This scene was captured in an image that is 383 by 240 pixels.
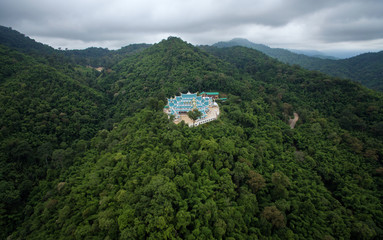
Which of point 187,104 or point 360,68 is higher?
point 360,68

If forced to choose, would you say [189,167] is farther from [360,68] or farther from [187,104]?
[360,68]

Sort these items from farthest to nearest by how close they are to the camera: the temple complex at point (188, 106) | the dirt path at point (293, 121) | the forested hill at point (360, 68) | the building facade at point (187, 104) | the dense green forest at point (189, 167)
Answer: the forested hill at point (360, 68) < the dirt path at point (293, 121) < the building facade at point (187, 104) < the temple complex at point (188, 106) < the dense green forest at point (189, 167)

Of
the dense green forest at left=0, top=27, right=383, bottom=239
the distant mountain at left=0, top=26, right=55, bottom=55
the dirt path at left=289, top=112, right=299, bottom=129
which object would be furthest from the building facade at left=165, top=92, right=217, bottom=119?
the distant mountain at left=0, top=26, right=55, bottom=55

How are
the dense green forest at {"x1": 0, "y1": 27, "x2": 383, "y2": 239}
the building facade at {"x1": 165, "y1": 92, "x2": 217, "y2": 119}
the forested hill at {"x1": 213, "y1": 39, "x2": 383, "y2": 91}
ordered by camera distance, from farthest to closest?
the forested hill at {"x1": 213, "y1": 39, "x2": 383, "y2": 91}, the building facade at {"x1": 165, "y1": 92, "x2": 217, "y2": 119}, the dense green forest at {"x1": 0, "y1": 27, "x2": 383, "y2": 239}

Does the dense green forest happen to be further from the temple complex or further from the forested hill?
the forested hill

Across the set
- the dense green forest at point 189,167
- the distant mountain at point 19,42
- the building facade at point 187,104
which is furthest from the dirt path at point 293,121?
the distant mountain at point 19,42

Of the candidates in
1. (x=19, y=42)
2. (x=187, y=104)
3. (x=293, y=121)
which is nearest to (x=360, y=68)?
(x=293, y=121)

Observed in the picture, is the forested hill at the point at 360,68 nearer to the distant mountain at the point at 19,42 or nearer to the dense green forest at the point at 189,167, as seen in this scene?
the dense green forest at the point at 189,167

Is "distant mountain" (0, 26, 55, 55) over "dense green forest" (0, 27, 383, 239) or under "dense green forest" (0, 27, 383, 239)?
over

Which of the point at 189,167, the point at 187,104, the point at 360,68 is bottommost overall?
the point at 189,167
